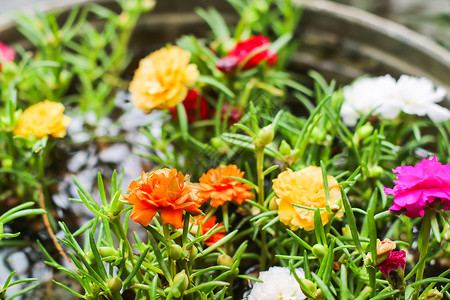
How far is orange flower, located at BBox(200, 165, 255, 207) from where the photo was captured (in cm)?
79

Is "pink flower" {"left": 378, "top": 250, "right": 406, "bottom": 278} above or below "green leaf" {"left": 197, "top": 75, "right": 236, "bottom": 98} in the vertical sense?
below

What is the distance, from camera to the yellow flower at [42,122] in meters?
0.91

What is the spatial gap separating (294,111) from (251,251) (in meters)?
0.45

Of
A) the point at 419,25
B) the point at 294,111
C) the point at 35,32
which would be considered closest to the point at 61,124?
the point at 35,32

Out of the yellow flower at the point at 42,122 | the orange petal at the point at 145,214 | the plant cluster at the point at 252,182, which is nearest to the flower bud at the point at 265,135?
the plant cluster at the point at 252,182

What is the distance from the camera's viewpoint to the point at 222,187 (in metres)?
0.80

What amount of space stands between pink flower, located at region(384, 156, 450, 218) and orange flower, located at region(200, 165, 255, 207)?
26cm

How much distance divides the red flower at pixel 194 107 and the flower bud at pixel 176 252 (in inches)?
17.7

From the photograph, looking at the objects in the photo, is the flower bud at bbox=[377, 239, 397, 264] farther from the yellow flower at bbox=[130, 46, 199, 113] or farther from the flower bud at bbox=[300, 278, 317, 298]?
the yellow flower at bbox=[130, 46, 199, 113]

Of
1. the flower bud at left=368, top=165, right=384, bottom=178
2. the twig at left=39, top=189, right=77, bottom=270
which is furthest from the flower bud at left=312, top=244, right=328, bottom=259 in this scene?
the twig at left=39, top=189, right=77, bottom=270

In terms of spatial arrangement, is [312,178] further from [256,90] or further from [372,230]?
[256,90]

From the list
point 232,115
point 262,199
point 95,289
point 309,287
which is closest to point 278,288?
point 309,287

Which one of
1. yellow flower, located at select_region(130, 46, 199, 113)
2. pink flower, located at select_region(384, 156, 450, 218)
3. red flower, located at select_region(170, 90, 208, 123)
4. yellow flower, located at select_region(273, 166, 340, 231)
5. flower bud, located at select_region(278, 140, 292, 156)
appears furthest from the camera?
red flower, located at select_region(170, 90, 208, 123)

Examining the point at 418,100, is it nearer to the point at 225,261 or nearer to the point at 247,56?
the point at 247,56
